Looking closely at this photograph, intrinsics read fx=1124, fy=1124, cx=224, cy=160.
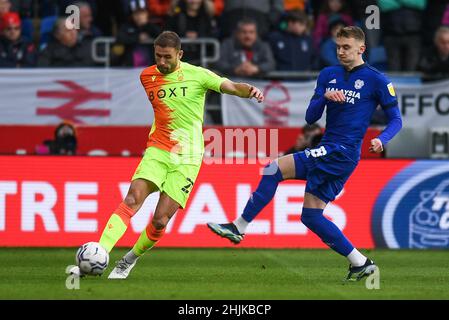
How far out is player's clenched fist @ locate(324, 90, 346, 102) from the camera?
10445mm

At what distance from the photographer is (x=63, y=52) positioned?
17.9 m

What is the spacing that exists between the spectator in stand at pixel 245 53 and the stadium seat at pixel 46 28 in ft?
9.42

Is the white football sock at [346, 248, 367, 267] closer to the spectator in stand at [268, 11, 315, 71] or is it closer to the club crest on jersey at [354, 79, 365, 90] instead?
the club crest on jersey at [354, 79, 365, 90]

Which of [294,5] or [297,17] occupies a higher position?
[294,5]

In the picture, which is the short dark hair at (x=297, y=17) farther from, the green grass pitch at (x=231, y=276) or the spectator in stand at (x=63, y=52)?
the green grass pitch at (x=231, y=276)

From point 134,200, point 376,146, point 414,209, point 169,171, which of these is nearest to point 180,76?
point 169,171

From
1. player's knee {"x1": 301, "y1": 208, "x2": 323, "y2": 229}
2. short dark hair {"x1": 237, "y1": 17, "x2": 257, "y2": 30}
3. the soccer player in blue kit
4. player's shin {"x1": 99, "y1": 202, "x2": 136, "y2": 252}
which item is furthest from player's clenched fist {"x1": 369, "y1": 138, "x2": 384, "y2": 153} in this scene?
short dark hair {"x1": 237, "y1": 17, "x2": 257, "y2": 30}

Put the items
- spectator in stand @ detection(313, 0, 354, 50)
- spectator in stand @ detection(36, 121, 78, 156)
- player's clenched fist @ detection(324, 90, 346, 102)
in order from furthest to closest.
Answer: spectator in stand @ detection(313, 0, 354, 50), spectator in stand @ detection(36, 121, 78, 156), player's clenched fist @ detection(324, 90, 346, 102)

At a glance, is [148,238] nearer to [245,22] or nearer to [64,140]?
[64,140]

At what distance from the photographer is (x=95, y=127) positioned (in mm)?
17078

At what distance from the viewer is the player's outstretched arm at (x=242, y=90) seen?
10.3 m

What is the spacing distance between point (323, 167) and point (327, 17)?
840cm

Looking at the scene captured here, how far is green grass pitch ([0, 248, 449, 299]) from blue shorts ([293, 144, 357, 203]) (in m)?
0.91
